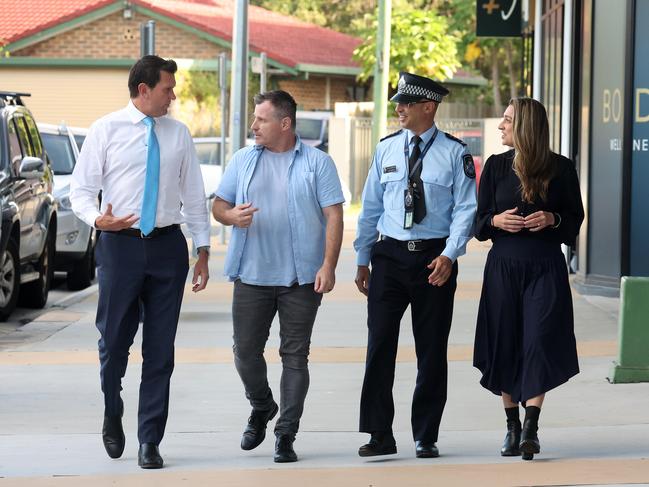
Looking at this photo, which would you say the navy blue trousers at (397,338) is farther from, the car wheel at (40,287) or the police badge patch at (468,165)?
the car wheel at (40,287)

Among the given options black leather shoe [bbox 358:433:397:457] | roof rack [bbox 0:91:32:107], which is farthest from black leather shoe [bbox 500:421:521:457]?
roof rack [bbox 0:91:32:107]

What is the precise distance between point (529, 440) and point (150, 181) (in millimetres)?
2180

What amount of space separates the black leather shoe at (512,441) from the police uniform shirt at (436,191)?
2.93 ft

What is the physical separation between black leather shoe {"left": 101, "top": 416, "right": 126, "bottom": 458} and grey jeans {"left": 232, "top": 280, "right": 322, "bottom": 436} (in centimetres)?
68

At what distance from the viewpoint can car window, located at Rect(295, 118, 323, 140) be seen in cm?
3322

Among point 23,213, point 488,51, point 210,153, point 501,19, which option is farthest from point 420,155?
point 488,51

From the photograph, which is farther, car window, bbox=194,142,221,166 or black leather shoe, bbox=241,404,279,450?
car window, bbox=194,142,221,166

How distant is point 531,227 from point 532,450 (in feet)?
3.48

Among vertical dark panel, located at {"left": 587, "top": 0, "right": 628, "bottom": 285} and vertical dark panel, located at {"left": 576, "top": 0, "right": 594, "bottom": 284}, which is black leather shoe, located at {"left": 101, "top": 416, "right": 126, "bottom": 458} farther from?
vertical dark panel, located at {"left": 576, "top": 0, "right": 594, "bottom": 284}

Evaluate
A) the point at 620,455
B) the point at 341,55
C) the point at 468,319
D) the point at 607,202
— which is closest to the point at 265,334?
the point at 620,455

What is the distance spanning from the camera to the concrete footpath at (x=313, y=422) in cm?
670

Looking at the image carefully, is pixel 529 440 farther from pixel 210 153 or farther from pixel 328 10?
pixel 328 10

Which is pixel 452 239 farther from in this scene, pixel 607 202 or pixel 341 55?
pixel 341 55

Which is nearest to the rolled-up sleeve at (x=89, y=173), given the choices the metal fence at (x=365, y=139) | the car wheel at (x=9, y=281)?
the car wheel at (x=9, y=281)
